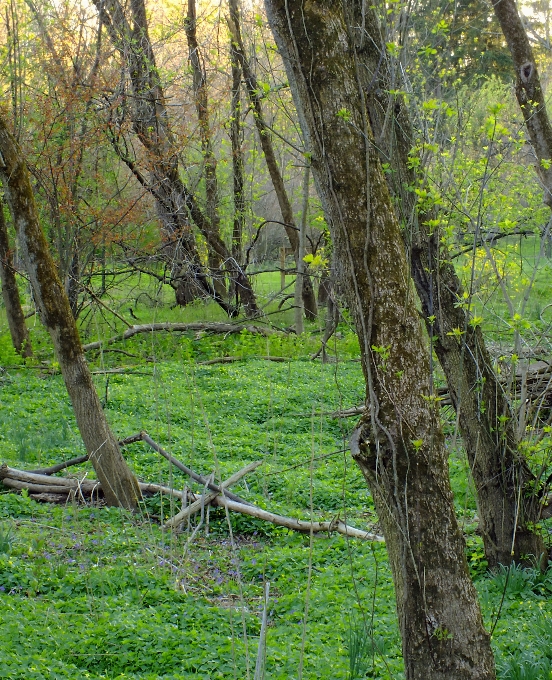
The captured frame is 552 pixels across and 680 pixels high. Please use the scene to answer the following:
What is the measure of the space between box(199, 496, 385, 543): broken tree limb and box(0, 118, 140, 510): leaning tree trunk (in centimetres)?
94

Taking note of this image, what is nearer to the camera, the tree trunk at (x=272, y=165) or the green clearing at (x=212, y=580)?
the green clearing at (x=212, y=580)

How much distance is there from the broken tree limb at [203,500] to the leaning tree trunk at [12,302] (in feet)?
23.2

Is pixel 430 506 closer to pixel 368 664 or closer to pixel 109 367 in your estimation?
pixel 368 664

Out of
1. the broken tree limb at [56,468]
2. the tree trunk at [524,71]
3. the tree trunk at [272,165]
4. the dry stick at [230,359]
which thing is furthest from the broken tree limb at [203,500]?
the tree trunk at [272,165]

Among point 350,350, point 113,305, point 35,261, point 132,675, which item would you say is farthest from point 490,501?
point 113,305

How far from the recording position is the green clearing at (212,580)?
12.0 ft

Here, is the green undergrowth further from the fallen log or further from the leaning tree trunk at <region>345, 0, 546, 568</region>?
the leaning tree trunk at <region>345, 0, 546, 568</region>

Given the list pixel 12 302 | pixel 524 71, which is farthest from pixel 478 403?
pixel 12 302

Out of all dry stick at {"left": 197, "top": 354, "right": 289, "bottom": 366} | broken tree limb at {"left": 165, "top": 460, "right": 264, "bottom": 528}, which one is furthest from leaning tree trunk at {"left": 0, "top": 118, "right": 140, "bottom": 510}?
dry stick at {"left": 197, "top": 354, "right": 289, "bottom": 366}

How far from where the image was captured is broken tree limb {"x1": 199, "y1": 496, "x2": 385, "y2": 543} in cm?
585

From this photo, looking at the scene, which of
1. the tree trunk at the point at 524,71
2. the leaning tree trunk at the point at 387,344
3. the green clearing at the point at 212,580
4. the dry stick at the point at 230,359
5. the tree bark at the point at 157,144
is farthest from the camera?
the tree bark at the point at 157,144

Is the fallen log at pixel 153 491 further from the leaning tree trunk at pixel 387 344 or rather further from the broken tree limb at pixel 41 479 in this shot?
the leaning tree trunk at pixel 387 344

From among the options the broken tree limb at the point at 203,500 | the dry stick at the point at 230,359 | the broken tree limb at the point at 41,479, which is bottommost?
the broken tree limb at the point at 203,500

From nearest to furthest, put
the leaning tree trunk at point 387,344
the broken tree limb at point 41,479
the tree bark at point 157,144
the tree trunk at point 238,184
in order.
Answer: the leaning tree trunk at point 387,344 < the broken tree limb at point 41,479 < the tree bark at point 157,144 < the tree trunk at point 238,184
